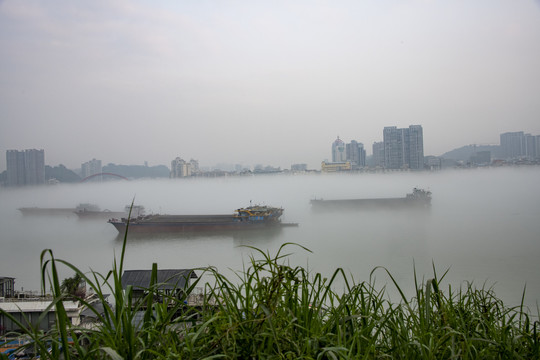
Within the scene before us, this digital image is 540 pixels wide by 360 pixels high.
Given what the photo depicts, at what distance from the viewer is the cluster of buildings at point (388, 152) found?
420 centimetres

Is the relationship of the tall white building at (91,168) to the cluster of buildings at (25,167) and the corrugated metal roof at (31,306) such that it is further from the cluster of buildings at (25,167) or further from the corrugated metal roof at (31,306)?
the corrugated metal roof at (31,306)

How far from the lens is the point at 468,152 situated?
4418 mm

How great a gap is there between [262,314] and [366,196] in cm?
410

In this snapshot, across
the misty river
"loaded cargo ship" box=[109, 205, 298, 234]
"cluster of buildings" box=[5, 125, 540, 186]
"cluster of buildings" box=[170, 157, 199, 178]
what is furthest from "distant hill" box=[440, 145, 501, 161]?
"cluster of buildings" box=[170, 157, 199, 178]

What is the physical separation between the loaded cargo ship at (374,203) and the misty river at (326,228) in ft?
0.21

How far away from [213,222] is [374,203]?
1.94 metres

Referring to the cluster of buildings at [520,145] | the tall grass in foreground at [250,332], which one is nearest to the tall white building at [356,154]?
the cluster of buildings at [520,145]

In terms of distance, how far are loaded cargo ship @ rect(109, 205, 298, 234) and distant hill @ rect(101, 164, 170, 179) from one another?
1.64 feet

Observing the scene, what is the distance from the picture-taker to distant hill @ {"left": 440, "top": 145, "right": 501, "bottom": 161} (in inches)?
171

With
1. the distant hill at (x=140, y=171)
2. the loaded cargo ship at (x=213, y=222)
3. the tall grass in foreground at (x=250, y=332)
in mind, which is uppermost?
the distant hill at (x=140, y=171)

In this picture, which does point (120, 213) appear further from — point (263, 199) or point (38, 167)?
point (263, 199)

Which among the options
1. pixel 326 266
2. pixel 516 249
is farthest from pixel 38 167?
pixel 516 249

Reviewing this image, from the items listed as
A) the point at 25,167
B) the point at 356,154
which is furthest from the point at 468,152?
the point at 25,167

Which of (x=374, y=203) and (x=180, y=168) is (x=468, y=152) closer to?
(x=374, y=203)
